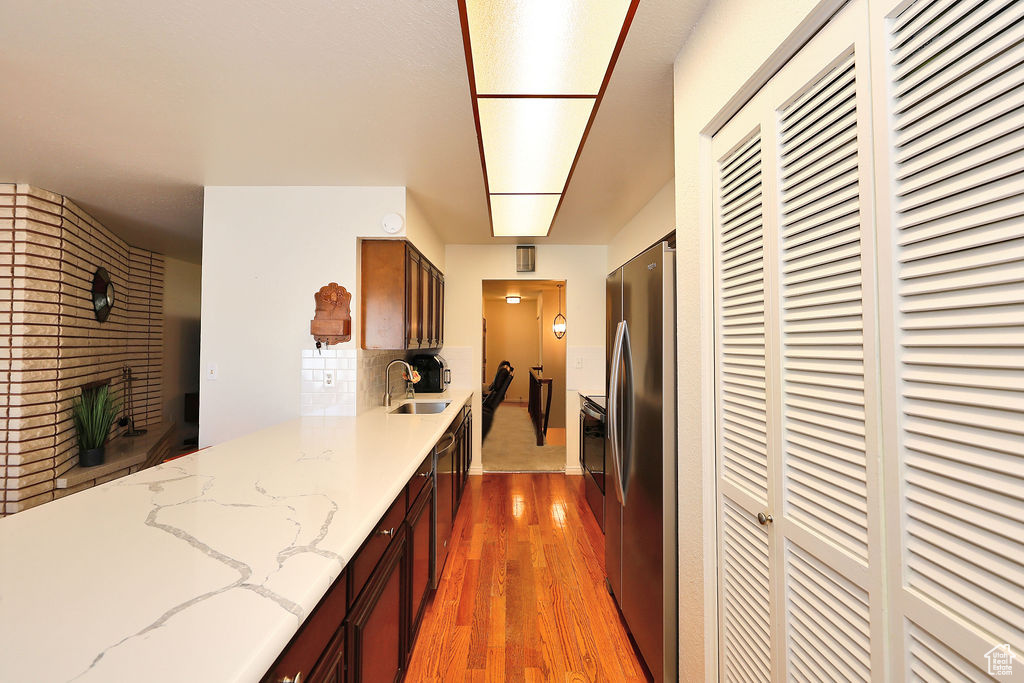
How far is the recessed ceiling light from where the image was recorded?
3.21ft

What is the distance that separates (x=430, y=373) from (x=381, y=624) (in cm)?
333

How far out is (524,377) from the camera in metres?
10.9

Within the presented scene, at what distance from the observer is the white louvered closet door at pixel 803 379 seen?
2.61 ft

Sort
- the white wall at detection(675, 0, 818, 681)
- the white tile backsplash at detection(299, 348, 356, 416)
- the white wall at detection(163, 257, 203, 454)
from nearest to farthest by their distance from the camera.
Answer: the white wall at detection(675, 0, 818, 681), the white tile backsplash at detection(299, 348, 356, 416), the white wall at detection(163, 257, 203, 454)

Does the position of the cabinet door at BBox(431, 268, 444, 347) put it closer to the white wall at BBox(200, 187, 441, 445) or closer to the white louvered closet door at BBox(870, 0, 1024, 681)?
the white wall at BBox(200, 187, 441, 445)

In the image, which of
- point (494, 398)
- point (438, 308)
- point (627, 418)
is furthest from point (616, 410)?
point (494, 398)

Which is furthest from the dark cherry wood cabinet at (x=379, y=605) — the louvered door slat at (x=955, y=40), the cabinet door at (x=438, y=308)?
the cabinet door at (x=438, y=308)

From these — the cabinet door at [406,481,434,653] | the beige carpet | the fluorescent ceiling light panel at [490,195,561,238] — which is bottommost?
the beige carpet

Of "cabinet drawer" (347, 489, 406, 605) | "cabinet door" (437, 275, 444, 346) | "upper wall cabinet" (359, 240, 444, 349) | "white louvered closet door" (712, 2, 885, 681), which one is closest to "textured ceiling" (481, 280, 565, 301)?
"cabinet door" (437, 275, 444, 346)

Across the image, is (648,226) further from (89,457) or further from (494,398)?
(89,457)

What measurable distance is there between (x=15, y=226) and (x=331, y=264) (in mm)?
2204

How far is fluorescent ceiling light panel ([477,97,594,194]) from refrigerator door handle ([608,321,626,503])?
2.64ft

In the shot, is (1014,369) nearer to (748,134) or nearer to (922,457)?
(922,457)

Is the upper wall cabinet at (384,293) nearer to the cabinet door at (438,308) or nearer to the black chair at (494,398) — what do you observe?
the cabinet door at (438,308)
